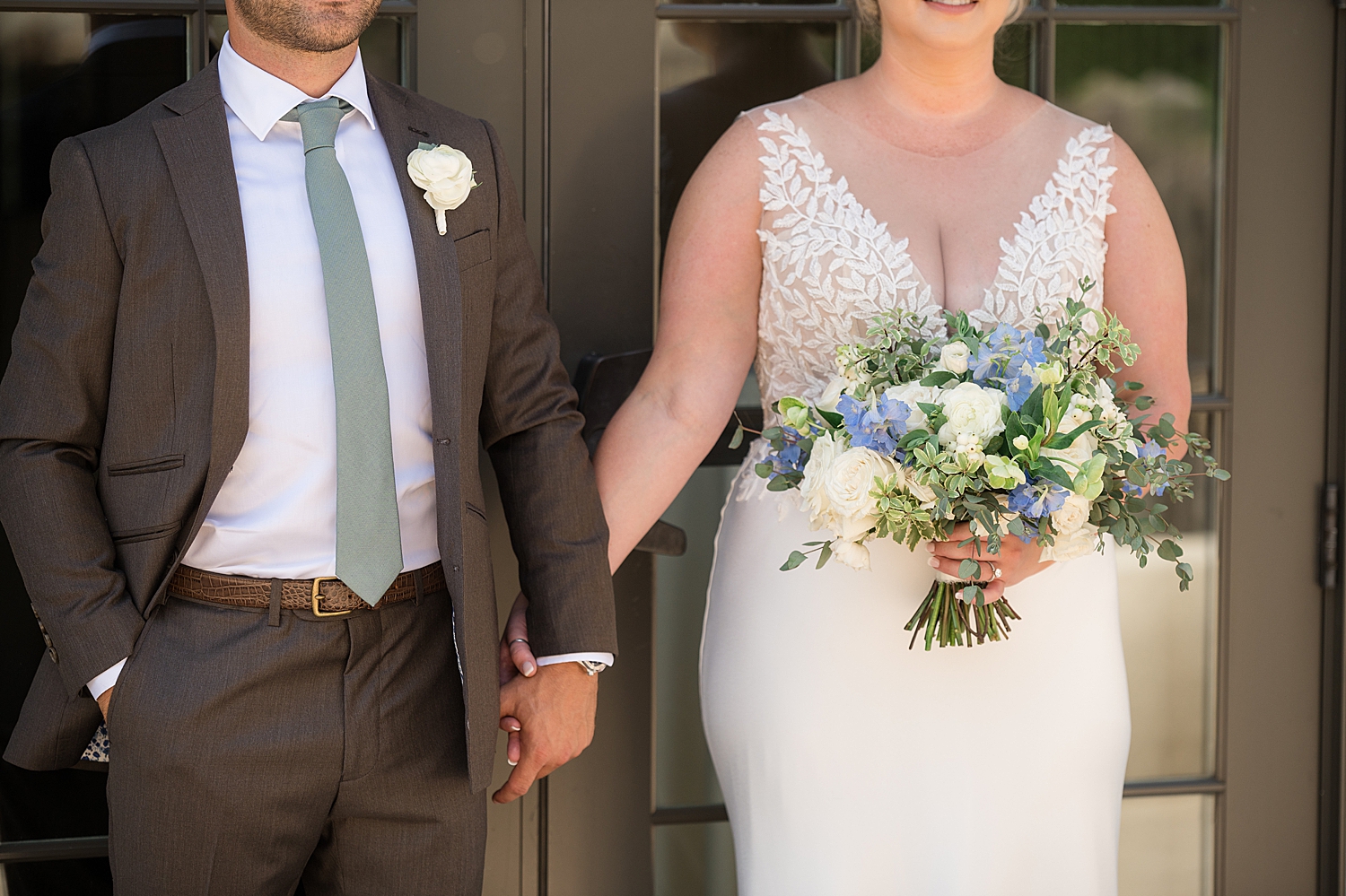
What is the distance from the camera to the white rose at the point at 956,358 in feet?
6.67

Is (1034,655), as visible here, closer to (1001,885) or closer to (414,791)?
(1001,885)

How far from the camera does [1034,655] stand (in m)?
2.41

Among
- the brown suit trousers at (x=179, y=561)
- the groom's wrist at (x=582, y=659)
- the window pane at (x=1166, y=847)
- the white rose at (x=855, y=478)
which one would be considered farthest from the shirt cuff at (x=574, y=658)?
the window pane at (x=1166, y=847)

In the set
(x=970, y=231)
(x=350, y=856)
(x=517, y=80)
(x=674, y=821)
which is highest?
(x=517, y=80)

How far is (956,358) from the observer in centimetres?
204

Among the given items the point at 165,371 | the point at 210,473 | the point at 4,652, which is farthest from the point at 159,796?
the point at 4,652

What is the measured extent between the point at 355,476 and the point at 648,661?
1214mm

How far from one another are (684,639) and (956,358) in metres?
1.25

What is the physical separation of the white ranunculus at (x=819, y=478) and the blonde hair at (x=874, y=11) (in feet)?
3.24

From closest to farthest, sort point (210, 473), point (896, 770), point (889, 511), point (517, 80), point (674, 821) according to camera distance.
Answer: point (210, 473) < point (889, 511) < point (896, 770) < point (517, 80) < point (674, 821)

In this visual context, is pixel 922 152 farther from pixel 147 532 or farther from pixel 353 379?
pixel 147 532

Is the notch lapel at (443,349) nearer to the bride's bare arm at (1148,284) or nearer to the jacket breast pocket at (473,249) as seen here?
the jacket breast pocket at (473,249)

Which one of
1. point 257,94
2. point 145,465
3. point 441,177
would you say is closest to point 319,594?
point 145,465

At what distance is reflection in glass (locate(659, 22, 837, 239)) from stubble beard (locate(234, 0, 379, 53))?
105 cm
